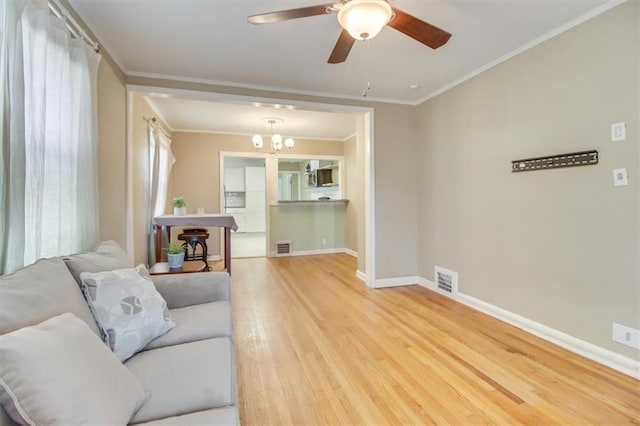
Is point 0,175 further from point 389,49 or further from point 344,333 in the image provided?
point 389,49

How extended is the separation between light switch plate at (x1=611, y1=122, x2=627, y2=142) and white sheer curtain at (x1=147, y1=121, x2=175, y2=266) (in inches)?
180

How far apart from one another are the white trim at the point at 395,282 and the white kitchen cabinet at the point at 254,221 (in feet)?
19.3

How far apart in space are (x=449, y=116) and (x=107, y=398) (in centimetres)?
372

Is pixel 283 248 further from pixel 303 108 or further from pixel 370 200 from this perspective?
pixel 303 108

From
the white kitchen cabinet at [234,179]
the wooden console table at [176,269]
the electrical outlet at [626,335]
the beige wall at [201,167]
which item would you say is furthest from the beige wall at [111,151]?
the white kitchen cabinet at [234,179]

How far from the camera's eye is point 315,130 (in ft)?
18.8

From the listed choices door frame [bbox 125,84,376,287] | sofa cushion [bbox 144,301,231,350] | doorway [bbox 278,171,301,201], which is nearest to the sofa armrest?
sofa cushion [bbox 144,301,231,350]

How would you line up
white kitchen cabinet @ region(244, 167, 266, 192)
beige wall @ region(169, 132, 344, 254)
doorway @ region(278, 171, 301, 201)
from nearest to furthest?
beige wall @ region(169, 132, 344, 254) < doorway @ region(278, 171, 301, 201) < white kitchen cabinet @ region(244, 167, 266, 192)

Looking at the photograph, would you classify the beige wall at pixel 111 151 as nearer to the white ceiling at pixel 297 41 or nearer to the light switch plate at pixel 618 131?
the white ceiling at pixel 297 41

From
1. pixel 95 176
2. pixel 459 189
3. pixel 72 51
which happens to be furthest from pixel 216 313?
pixel 459 189

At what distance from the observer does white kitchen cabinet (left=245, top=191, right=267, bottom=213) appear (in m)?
9.16

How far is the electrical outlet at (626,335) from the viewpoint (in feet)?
6.18

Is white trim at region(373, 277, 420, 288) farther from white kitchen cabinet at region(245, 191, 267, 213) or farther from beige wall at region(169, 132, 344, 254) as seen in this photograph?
white kitchen cabinet at region(245, 191, 267, 213)

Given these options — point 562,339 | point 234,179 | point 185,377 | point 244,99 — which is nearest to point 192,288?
point 185,377
